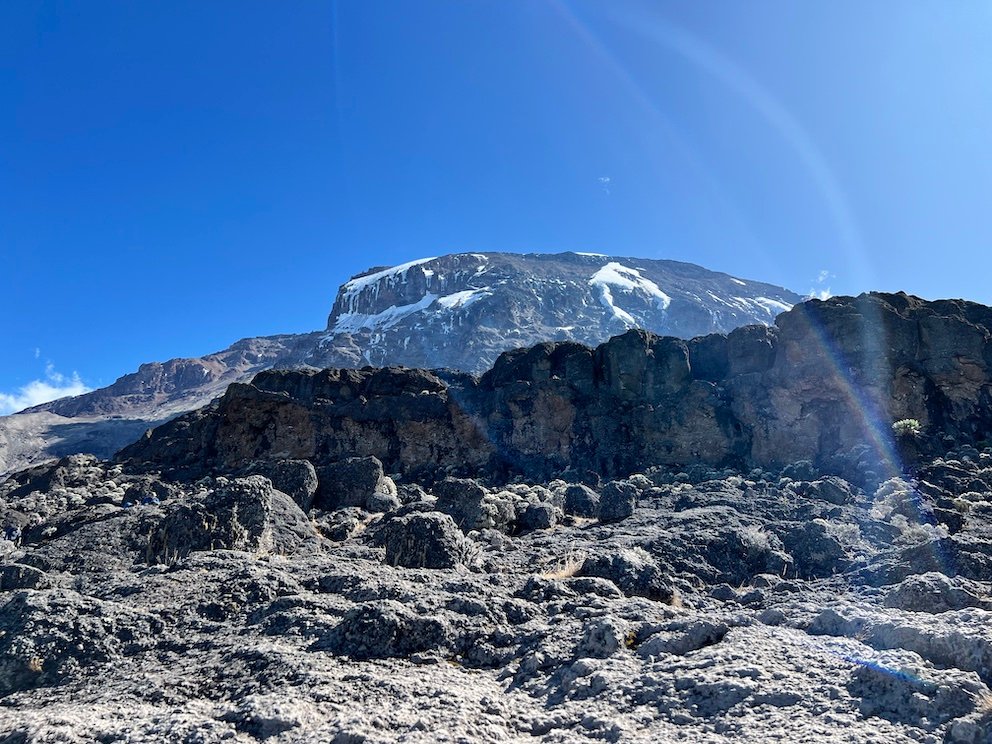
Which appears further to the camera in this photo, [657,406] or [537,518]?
[657,406]

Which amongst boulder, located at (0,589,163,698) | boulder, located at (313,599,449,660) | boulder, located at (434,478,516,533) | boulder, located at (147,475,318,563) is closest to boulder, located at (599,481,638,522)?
boulder, located at (434,478,516,533)

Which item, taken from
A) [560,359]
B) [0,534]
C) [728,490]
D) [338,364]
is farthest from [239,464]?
[338,364]

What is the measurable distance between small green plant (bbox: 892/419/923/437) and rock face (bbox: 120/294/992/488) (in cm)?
36

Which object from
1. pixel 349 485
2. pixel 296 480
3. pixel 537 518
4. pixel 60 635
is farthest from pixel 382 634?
pixel 349 485

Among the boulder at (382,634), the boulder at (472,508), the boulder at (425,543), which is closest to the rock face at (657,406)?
the boulder at (472,508)

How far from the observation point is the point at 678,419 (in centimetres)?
4275

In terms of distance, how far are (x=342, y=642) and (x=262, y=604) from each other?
8.74 feet

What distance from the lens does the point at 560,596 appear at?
10.5 m

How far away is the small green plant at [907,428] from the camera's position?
36.0 meters

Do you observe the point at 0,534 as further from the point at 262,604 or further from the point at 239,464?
the point at 262,604

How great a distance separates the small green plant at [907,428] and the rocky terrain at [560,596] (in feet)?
0.77

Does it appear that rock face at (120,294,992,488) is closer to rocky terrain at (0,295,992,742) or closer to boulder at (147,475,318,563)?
rocky terrain at (0,295,992,742)

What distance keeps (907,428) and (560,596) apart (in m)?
34.7

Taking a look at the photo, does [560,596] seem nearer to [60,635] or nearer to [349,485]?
[60,635]
